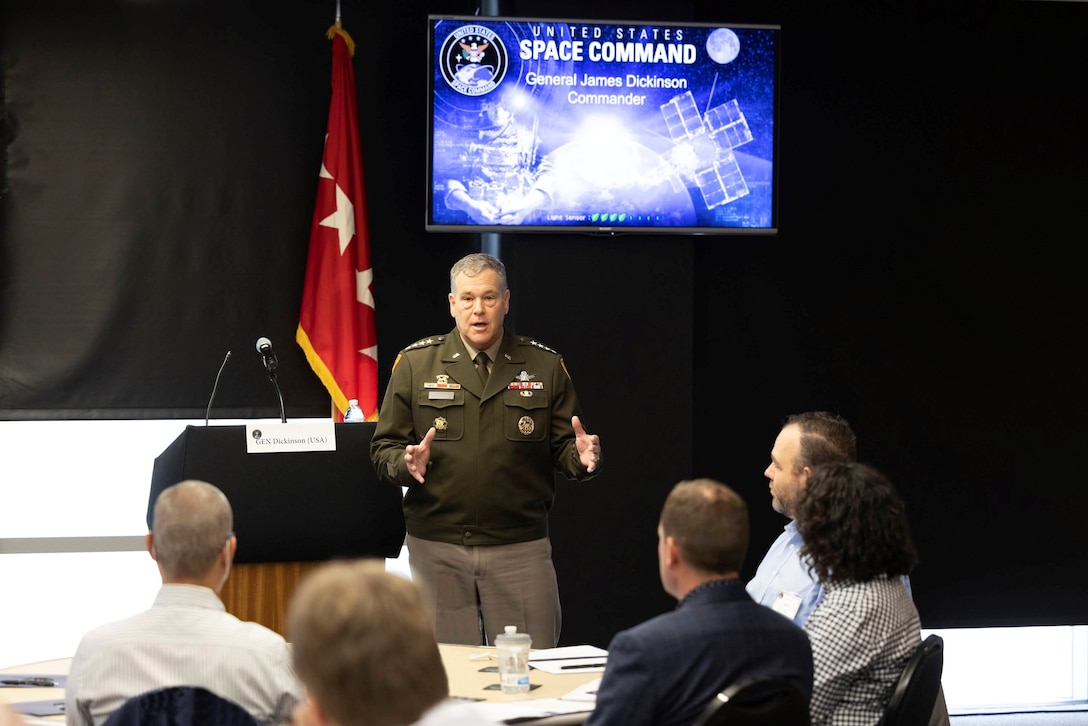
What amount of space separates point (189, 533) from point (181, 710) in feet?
1.52

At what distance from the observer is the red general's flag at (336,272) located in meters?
5.44

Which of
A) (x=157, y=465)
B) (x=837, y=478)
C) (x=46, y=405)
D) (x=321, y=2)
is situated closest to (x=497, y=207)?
(x=321, y=2)

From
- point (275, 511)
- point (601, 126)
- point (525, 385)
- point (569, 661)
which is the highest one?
point (601, 126)

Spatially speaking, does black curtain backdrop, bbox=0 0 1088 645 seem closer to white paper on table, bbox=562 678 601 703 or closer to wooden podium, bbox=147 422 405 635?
wooden podium, bbox=147 422 405 635

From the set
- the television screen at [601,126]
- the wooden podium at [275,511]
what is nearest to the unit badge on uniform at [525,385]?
the wooden podium at [275,511]

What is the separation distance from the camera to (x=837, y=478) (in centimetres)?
278

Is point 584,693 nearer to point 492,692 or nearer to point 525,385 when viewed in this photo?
point 492,692

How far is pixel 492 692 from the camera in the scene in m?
2.78

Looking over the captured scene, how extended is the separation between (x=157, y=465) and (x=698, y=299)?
9.11 feet

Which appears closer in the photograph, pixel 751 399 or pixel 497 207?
pixel 497 207

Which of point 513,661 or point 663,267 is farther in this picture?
point 663,267

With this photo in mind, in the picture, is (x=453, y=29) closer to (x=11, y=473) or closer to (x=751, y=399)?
(x=751, y=399)

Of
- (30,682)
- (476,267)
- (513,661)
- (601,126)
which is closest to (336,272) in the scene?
(601,126)

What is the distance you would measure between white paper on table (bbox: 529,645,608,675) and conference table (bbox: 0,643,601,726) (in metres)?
0.02
